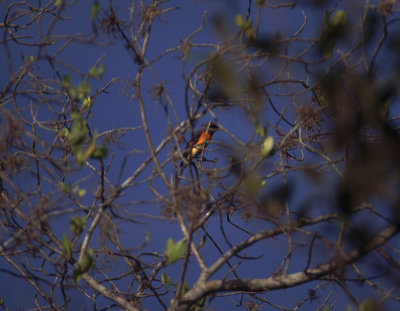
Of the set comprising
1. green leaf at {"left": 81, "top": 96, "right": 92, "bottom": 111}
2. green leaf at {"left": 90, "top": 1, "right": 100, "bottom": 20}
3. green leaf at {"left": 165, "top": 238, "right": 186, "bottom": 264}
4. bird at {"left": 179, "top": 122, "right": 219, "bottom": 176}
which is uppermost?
green leaf at {"left": 81, "top": 96, "right": 92, "bottom": 111}

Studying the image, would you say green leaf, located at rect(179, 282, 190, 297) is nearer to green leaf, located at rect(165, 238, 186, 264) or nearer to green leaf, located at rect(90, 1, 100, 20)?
green leaf, located at rect(165, 238, 186, 264)

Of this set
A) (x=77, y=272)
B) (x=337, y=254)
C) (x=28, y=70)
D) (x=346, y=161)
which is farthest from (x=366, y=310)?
(x=28, y=70)

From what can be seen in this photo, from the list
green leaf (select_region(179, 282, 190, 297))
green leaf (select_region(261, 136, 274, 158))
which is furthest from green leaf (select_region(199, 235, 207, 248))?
green leaf (select_region(261, 136, 274, 158))

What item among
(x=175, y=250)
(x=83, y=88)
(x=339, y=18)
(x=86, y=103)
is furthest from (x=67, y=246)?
(x=339, y=18)

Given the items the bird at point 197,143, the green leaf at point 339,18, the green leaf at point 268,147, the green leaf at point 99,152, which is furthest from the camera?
the bird at point 197,143

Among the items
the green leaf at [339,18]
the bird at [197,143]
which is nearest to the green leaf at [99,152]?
the bird at [197,143]

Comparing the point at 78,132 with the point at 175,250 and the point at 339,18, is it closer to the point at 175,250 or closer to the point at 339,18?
the point at 175,250

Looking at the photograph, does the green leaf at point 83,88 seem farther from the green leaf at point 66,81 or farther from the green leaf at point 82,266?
the green leaf at point 82,266

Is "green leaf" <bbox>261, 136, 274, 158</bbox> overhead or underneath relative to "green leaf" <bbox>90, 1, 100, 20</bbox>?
underneath

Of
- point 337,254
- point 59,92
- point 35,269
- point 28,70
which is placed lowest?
point 337,254

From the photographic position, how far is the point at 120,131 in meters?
2.33

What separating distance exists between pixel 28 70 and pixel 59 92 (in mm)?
203

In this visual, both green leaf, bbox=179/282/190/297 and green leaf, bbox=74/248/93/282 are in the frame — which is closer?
green leaf, bbox=74/248/93/282

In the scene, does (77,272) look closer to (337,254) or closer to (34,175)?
(34,175)
